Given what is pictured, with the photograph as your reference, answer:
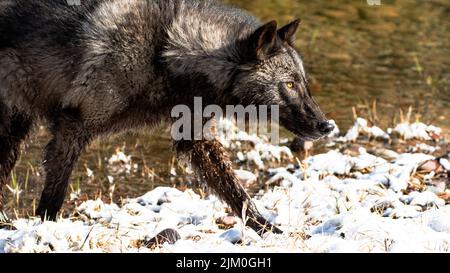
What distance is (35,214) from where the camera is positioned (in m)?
6.14

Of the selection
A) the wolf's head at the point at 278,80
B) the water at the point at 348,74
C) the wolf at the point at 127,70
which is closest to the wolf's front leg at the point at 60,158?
the wolf at the point at 127,70

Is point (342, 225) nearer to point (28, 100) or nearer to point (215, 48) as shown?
point (215, 48)

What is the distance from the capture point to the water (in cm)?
771

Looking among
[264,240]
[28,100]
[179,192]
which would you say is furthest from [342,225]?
[28,100]

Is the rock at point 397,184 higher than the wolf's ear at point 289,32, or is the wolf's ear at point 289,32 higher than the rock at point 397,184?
the wolf's ear at point 289,32

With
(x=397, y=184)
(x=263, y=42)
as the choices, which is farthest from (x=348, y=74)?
(x=263, y=42)

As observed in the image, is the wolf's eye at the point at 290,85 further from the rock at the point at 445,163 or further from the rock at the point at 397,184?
the rock at the point at 445,163

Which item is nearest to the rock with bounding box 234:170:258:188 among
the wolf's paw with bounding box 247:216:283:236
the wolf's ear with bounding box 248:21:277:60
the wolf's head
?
the wolf's paw with bounding box 247:216:283:236

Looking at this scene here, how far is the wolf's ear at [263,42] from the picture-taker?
5918 millimetres

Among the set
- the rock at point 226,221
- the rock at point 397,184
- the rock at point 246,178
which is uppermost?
the rock at point 397,184

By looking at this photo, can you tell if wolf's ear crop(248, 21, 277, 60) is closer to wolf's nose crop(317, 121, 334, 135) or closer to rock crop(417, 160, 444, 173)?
wolf's nose crop(317, 121, 334, 135)

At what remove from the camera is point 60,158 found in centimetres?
603

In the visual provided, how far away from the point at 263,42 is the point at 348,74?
4581 millimetres
